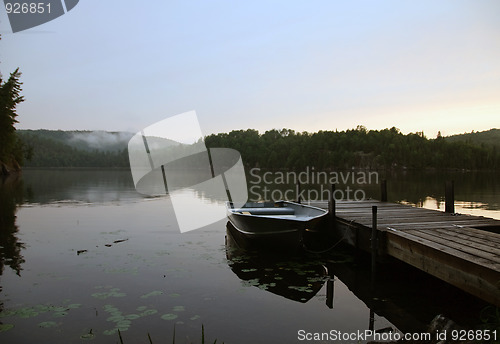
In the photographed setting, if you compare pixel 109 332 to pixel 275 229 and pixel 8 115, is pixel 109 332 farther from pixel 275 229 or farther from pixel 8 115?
pixel 8 115

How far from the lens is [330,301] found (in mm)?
7609

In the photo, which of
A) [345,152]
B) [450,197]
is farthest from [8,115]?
[345,152]

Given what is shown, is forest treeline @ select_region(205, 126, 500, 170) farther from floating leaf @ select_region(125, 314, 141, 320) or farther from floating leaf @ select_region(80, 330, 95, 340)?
floating leaf @ select_region(80, 330, 95, 340)

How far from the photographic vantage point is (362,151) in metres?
158

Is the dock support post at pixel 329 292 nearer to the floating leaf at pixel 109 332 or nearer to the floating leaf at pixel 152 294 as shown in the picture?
the floating leaf at pixel 152 294

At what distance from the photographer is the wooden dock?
19.0 ft

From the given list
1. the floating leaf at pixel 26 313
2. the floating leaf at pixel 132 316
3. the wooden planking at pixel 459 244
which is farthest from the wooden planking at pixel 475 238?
the floating leaf at pixel 26 313

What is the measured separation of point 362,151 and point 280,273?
15740cm

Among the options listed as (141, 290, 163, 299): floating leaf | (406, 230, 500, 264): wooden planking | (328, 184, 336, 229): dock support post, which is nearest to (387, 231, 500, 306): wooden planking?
(406, 230, 500, 264): wooden planking

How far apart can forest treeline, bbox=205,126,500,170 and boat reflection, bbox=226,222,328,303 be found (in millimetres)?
139032

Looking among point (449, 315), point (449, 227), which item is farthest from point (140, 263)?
point (449, 227)

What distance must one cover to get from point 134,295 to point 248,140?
168 meters

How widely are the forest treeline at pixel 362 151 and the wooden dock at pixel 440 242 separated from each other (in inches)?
5434

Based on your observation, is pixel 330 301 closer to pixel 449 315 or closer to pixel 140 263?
pixel 449 315
